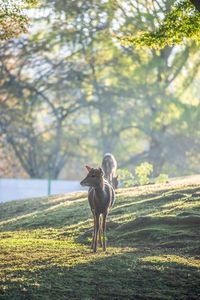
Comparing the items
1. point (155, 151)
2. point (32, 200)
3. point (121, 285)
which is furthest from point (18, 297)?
point (155, 151)

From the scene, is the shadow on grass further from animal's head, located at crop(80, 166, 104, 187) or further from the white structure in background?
the white structure in background

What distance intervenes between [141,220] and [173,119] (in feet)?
102

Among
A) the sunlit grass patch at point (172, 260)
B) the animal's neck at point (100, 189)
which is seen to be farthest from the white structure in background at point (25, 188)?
the sunlit grass patch at point (172, 260)

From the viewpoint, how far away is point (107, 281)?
12.9m

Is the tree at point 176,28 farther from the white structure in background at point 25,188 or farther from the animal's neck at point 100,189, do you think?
the white structure in background at point 25,188

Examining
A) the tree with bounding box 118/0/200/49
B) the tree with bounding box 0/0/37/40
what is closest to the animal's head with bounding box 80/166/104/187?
the tree with bounding box 118/0/200/49

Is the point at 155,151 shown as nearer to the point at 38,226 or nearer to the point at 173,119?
the point at 173,119

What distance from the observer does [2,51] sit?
157ft

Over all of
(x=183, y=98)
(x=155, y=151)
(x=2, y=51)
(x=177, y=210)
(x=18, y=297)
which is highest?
(x=2, y=51)

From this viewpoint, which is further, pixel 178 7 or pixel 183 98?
pixel 183 98

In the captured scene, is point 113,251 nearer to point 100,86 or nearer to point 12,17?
point 12,17

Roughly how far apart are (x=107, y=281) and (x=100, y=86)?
39.9 metres

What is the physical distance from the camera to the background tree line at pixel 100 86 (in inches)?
1850

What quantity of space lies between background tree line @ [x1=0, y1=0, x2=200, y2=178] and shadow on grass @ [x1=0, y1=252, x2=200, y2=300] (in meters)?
30.3
